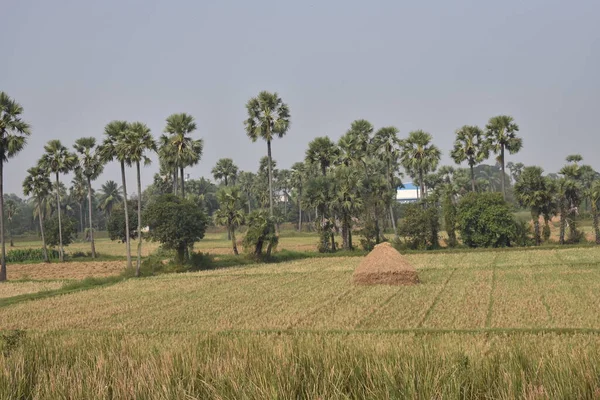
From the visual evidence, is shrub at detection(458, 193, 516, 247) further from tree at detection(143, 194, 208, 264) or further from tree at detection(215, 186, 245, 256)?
tree at detection(143, 194, 208, 264)

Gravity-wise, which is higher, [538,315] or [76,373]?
[76,373]

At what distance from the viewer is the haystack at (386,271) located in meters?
32.4

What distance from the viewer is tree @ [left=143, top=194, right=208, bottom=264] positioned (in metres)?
47.2

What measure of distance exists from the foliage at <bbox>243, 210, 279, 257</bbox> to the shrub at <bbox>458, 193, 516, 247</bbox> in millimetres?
19560

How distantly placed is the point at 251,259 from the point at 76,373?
147 ft

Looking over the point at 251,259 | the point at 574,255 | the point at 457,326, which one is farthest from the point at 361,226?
the point at 457,326

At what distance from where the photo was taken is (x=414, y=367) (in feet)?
25.8

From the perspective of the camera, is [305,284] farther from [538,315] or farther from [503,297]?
[538,315]

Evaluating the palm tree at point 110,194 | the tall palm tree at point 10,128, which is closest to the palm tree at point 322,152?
the tall palm tree at point 10,128

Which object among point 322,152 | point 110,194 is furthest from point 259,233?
point 110,194

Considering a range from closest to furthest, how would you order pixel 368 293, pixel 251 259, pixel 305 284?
pixel 368 293 < pixel 305 284 < pixel 251 259

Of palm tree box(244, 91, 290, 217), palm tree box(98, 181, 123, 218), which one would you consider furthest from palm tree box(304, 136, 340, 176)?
palm tree box(98, 181, 123, 218)

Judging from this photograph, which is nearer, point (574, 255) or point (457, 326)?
point (457, 326)

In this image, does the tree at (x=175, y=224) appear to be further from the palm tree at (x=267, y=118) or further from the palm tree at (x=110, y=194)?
the palm tree at (x=110, y=194)
